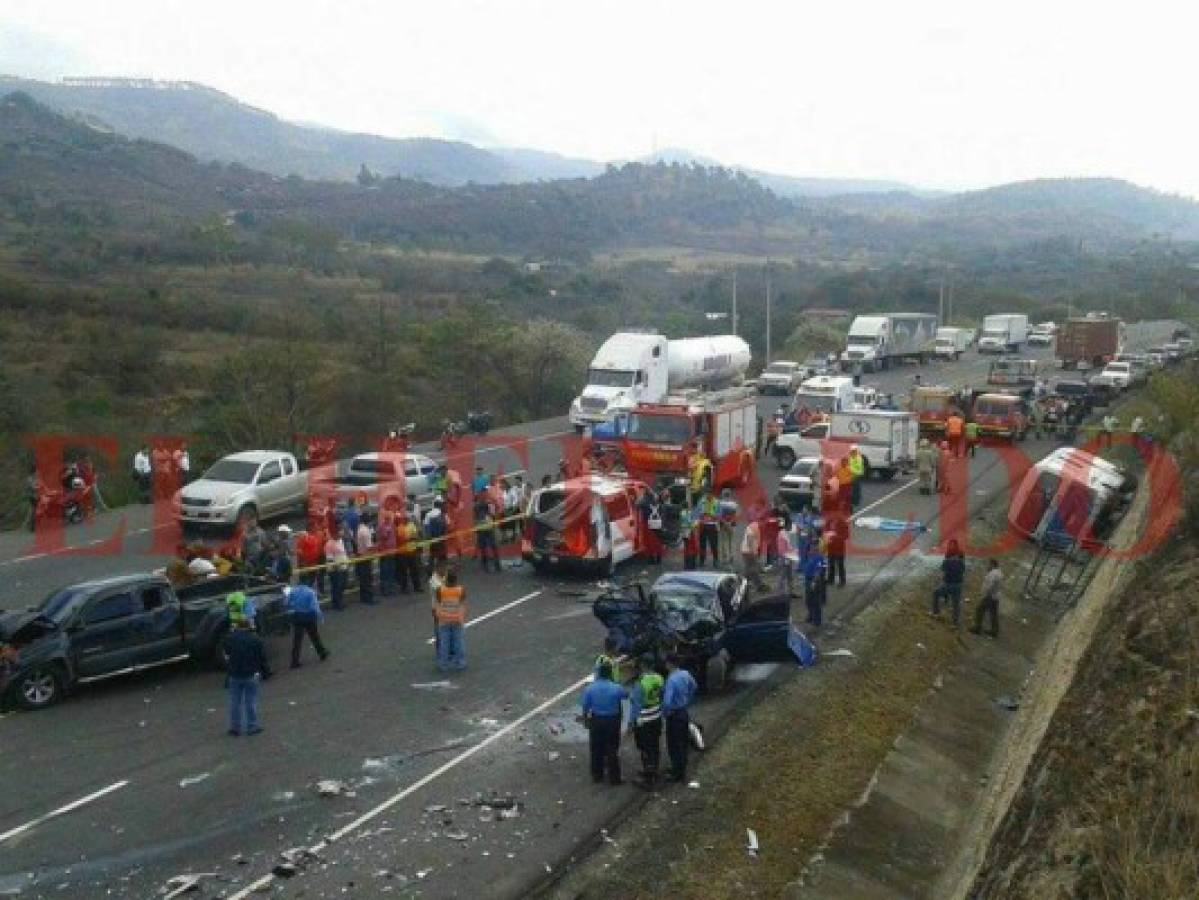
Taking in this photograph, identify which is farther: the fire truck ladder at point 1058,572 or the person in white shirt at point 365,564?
the fire truck ladder at point 1058,572

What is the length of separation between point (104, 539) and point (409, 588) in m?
8.28

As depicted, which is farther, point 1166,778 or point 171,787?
point 171,787

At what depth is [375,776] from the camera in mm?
13234

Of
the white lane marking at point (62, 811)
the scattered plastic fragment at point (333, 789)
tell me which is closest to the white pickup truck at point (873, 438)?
the scattered plastic fragment at point (333, 789)

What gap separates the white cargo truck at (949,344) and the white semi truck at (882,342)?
2.73m

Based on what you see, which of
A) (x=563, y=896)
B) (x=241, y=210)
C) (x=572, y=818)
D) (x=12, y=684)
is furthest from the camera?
(x=241, y=210)

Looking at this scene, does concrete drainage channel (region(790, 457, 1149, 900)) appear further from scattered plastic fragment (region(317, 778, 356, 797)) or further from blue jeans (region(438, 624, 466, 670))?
blue jeans (region(438, 624, 466, 670))

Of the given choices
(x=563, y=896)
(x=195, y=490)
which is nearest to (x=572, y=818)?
(x=563, y=896)

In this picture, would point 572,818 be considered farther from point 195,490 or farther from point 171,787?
point 195,490

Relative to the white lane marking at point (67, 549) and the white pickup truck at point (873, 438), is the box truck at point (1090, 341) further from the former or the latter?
the white lane marking at point (67, 549)

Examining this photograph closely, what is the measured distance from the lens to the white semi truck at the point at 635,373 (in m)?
41.2

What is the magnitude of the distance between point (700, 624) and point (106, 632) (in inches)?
301

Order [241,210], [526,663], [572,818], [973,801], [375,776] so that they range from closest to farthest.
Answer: [572,818]
[375,776]
[973,801]
[526,663]
[241,210]

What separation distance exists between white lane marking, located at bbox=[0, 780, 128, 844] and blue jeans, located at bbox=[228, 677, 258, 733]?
5.04 feet
